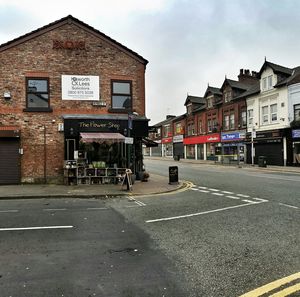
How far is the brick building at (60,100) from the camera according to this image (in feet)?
58.1

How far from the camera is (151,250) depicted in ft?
21.1

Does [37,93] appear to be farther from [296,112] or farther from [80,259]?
[296,112]

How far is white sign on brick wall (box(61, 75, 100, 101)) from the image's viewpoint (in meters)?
18.4

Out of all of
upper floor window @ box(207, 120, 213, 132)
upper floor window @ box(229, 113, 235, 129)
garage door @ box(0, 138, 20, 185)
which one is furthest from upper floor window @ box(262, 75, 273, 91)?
garage door @ box(0, 138, 20, 185)

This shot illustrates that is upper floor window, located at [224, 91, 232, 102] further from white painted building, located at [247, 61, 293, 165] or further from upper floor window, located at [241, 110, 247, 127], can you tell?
white painted building, located at [247, 61, 293, 165]

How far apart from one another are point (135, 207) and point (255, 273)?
667cm

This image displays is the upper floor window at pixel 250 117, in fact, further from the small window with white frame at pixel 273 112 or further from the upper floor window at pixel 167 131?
the upper floor window at pixel 167 131

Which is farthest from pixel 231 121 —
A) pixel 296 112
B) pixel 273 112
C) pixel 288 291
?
pixel 288 291

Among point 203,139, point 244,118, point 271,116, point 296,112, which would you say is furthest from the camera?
point 203,139

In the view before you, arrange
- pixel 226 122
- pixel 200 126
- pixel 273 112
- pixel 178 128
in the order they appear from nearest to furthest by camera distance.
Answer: pixel 273 112, pixel 226 122, pixel 200 126, pixel 178 128

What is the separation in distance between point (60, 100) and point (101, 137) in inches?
131

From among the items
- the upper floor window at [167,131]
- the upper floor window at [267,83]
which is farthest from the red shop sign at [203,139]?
the upper floor window at [267,83]

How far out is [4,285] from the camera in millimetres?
4742

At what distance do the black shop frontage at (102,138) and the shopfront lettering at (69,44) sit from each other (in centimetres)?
383
